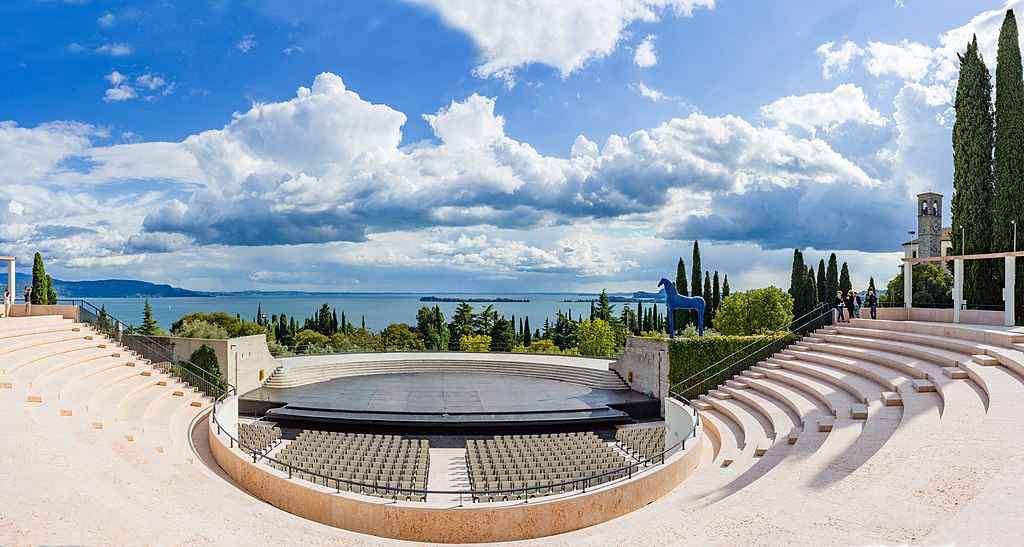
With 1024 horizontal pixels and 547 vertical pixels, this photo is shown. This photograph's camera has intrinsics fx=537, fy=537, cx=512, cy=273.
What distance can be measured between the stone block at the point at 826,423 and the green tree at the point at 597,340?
29.9 metres

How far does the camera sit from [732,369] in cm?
2177

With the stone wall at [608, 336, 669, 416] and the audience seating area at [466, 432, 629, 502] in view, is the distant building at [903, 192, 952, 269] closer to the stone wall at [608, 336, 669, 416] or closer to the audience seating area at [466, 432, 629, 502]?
the stone wall at [608, 336, 669, 416]

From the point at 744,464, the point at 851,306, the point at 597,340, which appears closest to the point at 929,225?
the point at 597,340

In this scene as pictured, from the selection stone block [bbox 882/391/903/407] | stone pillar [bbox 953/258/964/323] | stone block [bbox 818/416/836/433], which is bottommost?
stone block [bbox 818/416/836/433]

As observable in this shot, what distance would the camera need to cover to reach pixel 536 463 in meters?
14.3

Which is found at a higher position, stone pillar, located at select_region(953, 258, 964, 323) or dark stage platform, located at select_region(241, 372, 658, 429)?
stone pillar, located at select_region(953, 258, 964, 323)

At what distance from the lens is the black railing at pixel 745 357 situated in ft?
69.2

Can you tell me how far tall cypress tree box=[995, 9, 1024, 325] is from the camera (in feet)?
74.6

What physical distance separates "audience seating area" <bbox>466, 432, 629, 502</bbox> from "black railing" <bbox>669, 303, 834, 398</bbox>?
705 centimetres

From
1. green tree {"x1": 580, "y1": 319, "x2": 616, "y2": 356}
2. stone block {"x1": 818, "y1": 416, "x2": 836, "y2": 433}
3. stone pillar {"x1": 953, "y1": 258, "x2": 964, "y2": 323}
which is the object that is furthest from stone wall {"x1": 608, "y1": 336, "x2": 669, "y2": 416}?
green tree {"x1": 580, "y1": 319, "x2": 616, "y2": 356}

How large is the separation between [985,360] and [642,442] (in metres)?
8.95

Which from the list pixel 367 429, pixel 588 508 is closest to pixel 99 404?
pixel 367 429

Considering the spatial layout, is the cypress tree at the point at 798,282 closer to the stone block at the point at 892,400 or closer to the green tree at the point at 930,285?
the green tree at the point at 930,285

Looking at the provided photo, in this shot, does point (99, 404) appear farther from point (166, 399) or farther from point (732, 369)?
point (732, 369)
